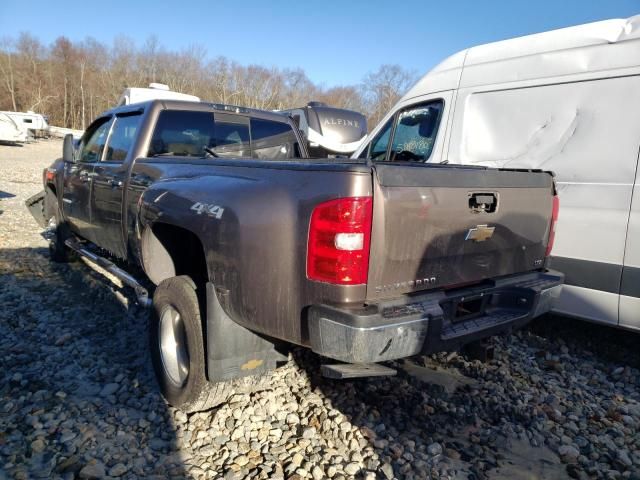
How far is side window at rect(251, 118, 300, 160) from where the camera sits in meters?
4.30

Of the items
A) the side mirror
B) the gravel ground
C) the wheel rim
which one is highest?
the side mirror

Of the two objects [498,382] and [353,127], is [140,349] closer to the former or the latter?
[498,382]

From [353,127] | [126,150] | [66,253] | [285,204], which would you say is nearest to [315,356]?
[285,204]

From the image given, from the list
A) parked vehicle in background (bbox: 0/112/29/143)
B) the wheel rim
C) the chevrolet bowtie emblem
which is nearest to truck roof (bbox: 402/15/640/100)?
the chevrolet bowtie emblem

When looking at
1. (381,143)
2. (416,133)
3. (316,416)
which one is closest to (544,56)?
(416,133)

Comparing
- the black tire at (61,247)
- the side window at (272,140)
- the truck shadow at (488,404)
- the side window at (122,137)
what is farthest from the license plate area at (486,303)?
the black tire at (61,247)

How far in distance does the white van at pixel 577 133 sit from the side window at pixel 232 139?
2118mm

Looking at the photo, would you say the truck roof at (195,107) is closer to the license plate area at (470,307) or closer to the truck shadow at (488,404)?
the truck shadow at (488,404)

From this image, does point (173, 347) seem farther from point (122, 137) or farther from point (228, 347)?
point (122, 137)

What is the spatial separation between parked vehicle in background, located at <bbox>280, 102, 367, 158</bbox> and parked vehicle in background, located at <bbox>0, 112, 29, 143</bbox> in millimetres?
20362

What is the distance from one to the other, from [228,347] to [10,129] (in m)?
→ 28.5

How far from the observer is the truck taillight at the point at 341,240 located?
194 cm

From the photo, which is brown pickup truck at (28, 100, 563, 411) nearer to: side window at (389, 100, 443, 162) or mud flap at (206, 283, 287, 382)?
mud flap at (206, 283, 287, 382)

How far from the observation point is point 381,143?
5.36m
